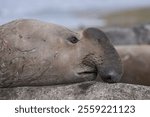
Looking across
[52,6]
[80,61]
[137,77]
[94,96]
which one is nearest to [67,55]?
[80,61]

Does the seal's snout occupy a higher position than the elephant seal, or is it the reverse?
the seal's snout

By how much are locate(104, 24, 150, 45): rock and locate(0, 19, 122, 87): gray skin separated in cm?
651

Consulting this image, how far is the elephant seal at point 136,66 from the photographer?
9.27 metres

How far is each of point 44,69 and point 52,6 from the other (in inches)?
913

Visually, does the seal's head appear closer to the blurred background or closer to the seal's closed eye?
the seal's closed eye

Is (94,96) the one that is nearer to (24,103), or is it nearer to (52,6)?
(24,103)

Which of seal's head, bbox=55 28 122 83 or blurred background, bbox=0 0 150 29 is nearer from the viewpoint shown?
seal's head, bbox=55 28 122 83

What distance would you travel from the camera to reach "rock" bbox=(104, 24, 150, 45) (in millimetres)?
13609

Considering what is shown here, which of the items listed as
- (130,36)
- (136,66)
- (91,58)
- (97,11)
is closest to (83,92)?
(91,58)

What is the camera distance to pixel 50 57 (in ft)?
22.0

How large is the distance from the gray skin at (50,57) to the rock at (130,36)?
21.4 ft

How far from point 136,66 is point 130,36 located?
4923mm

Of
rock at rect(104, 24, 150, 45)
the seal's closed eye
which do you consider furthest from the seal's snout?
rock at rect(104, 24, 150, 45)

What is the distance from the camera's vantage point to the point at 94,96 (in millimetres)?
6418
